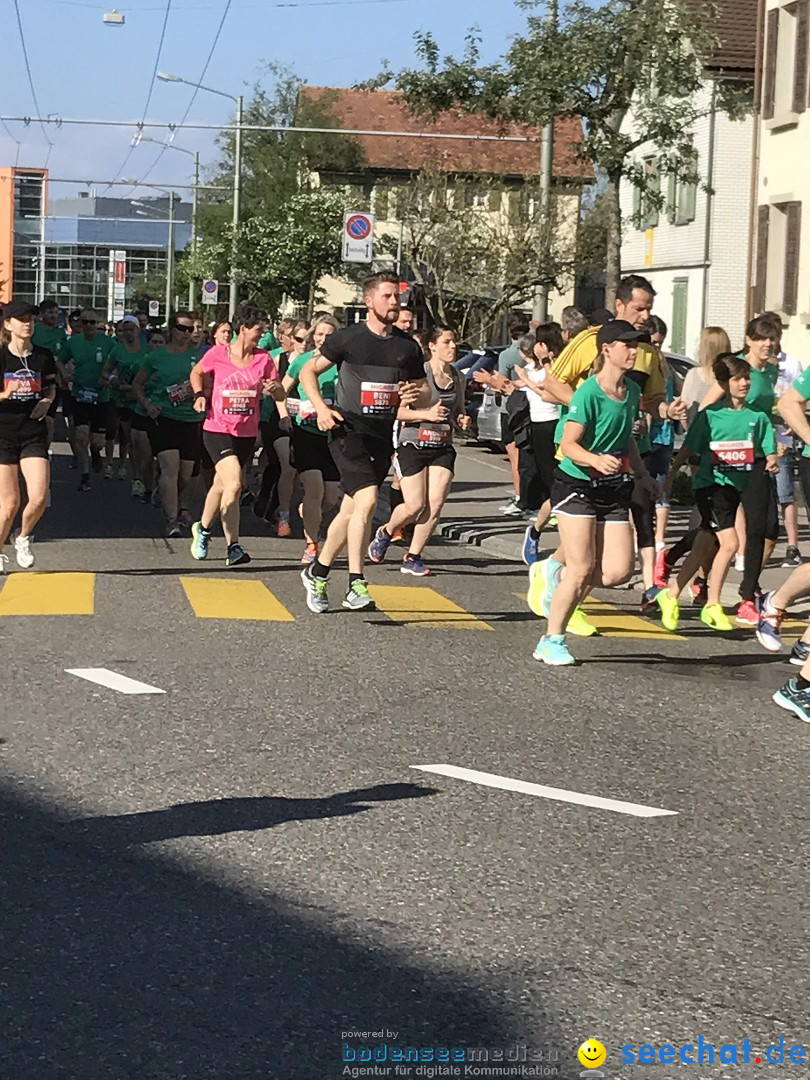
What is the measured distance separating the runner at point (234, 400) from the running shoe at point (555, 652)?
14.9 ft

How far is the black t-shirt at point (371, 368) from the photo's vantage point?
12.5 meters

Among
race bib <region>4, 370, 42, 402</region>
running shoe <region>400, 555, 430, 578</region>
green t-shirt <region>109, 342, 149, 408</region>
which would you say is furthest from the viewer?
green t-shirt <region>109, 342, 149, 408</region>

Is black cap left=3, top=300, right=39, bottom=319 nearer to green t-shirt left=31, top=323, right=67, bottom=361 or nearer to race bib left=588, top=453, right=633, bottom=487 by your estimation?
race bib left=588, top=453, right=633, bottom=487

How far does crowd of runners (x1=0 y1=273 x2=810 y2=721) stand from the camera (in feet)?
35.3

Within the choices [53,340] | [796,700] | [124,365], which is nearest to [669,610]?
[796,700]

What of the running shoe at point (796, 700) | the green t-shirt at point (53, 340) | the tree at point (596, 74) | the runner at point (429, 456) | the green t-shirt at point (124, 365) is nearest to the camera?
the running shoe at point (796, 700)

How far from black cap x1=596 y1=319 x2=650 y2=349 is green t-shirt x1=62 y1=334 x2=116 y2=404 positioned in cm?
1290

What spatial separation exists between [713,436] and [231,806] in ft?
20.8

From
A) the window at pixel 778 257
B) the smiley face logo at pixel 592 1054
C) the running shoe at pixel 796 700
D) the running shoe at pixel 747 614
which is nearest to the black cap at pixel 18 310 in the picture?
the running shoe at pixel 747 614

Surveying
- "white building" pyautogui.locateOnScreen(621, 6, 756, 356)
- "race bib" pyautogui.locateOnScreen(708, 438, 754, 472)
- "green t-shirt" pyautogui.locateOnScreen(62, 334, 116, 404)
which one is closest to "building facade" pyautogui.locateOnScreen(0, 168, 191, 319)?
"white building" pyautogui.locateOnScreen(621, 6, 756, 356)

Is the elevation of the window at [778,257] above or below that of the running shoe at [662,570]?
above

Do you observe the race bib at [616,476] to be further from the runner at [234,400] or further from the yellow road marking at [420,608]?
the runner at [234,400]

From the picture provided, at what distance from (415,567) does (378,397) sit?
3.18m

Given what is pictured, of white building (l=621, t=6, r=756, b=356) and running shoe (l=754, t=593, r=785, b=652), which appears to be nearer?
running shoe (l=754, t=593, r=785, b=652)
